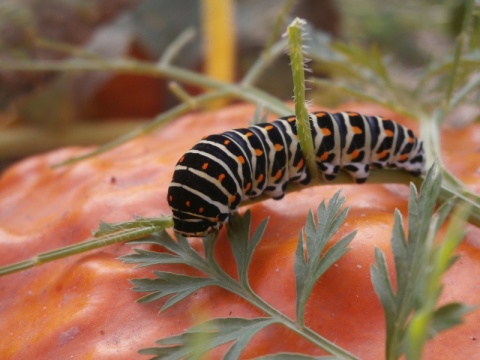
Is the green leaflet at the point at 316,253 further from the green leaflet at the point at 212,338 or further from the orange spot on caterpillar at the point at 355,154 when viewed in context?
the orange spot on caterpillar at the point at 355,154

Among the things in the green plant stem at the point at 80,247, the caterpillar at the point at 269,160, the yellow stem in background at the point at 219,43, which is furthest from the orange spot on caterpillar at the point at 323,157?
the yellow stem in background at the point at 219,43

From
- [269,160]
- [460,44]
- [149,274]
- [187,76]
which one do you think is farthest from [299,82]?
[187,76]

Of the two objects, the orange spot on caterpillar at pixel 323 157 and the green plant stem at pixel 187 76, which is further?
the green plant stem at pixel 187 76

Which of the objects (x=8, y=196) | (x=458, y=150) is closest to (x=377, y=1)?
(x=458, y=150)

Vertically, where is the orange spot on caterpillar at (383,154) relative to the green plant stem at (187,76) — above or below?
below

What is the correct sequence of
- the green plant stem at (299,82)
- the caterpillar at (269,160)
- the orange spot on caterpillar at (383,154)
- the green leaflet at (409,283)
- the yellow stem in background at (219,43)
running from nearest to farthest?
the green leaflet at (409,283) < the green plant stem at (299,82) < the caterpillar at (269,160) < the orange spot on caterpillar at (383,154) < the yellow stem in background at (219,43)

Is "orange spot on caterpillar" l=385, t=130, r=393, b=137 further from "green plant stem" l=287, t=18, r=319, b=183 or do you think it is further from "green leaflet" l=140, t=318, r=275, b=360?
"green leaflet" l=140, t=318, r=275, b=360

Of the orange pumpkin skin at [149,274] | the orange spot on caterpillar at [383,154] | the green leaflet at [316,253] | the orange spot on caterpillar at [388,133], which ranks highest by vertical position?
the orange spot on caterpillar at [388,133]
